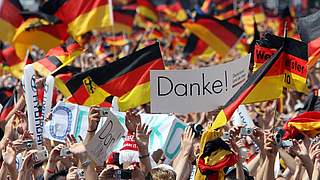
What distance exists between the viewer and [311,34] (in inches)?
396

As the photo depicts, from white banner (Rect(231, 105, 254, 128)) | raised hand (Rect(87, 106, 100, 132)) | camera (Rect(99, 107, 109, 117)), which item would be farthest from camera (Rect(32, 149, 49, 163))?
white banner (Rect(231, 105, 254, 128))

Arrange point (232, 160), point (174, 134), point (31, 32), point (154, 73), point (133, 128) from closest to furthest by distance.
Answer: point (232, 160) < point (133, 128) < point (154, 73) < point (174, 134) < point (31, 32)

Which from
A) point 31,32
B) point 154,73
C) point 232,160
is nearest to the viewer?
point 232,160

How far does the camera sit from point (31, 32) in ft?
50.0

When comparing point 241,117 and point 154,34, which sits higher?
point 154,34

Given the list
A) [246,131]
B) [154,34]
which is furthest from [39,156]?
[154,34]

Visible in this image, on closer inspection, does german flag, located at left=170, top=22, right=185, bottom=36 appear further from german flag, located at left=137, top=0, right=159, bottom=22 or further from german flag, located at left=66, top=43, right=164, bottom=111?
german flag, located at left=66, top=43, right=164, bottom=111

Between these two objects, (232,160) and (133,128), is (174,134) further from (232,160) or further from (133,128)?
(232,160)

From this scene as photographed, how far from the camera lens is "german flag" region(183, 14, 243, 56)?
1873 cm

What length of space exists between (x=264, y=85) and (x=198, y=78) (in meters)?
0.64

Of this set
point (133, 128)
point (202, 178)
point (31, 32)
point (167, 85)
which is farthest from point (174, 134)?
point (31, 32)

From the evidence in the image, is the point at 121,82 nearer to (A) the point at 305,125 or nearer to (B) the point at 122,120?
(B) the point at 122,120

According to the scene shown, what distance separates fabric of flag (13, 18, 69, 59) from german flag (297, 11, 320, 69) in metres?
5.48

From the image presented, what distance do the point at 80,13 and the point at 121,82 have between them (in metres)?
5.80
